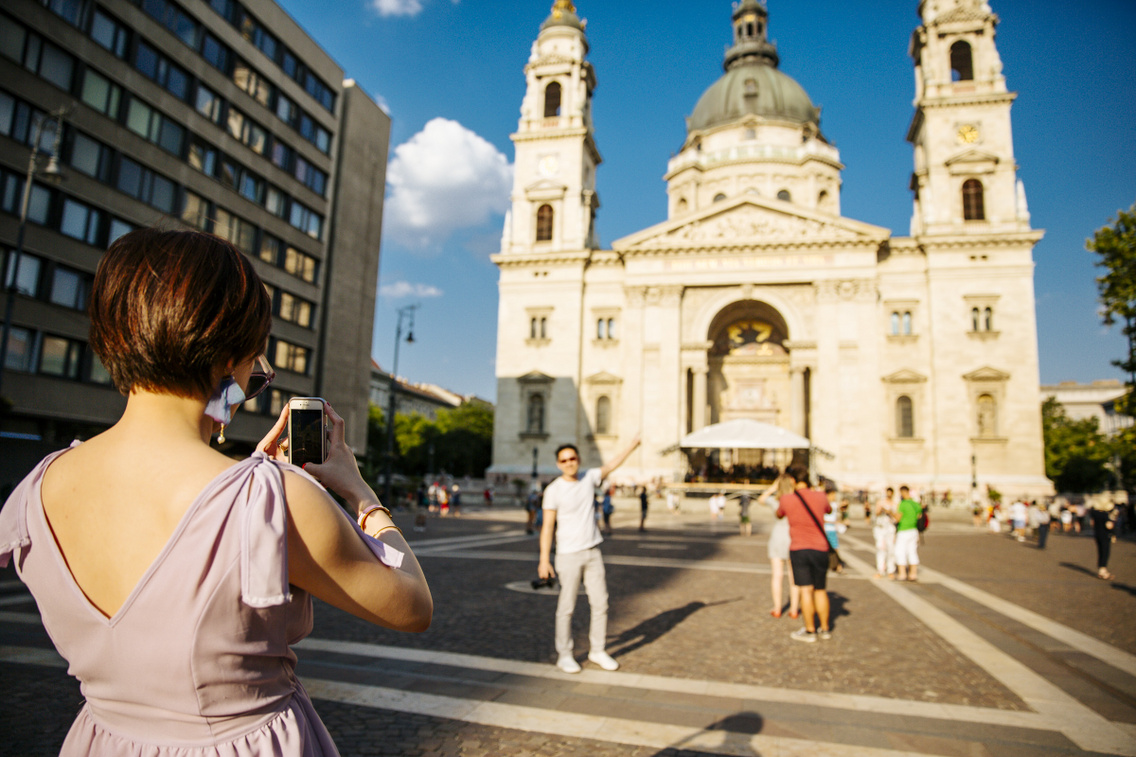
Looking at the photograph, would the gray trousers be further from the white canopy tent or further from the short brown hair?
the white canopy tent

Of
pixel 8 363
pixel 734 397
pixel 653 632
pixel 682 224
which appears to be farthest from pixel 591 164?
pixel 653 632

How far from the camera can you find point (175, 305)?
142 cm

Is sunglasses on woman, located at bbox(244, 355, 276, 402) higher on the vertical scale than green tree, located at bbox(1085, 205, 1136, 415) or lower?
lower

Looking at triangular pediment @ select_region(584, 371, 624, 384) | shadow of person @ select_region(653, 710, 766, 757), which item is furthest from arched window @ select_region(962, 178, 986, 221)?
shadow of person @ select_region(653, 710, 766, 757)

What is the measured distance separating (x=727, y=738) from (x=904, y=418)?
130 ft

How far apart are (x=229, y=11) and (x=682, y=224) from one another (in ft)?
86.3

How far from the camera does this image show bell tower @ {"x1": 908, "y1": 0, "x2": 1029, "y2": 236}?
40.3m

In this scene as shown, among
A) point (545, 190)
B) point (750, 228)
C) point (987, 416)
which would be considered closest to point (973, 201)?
point (987, 416)

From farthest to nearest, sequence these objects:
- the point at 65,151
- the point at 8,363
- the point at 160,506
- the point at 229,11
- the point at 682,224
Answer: the point at 682,224 → the point at 229,11 → the point at 65,151 → the point at 8,363 → the point at 160,506

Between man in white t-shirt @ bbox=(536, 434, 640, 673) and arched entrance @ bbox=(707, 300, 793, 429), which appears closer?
man in white t-shirt @ bbox=(536, 434, 640, 673)

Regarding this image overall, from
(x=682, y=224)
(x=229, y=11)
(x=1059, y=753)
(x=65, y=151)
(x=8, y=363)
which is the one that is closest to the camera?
(x=1059, y=753)

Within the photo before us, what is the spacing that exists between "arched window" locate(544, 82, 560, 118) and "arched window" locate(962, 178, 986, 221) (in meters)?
26.4

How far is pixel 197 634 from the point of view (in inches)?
49.7

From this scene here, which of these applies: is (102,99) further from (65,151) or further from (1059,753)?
(1059,753)
